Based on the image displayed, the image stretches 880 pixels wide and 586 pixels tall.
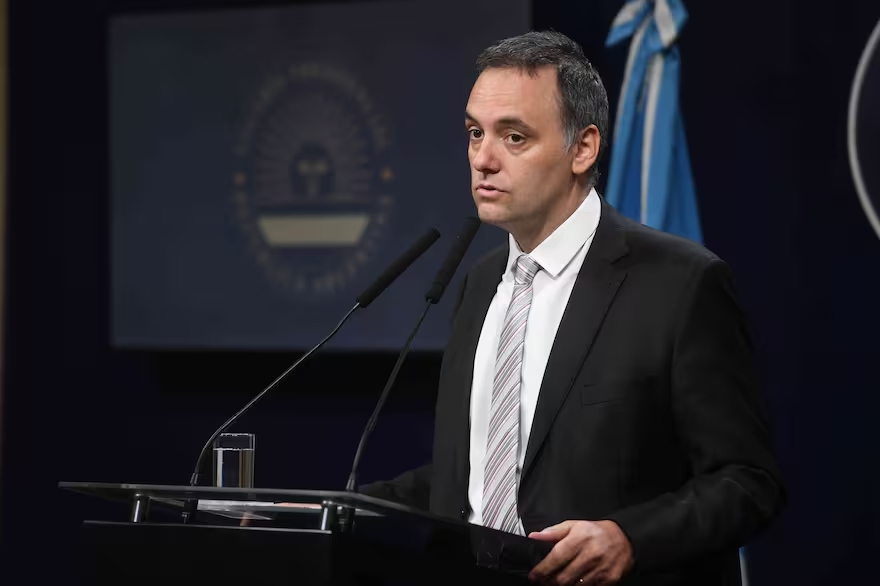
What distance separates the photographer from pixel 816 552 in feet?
11.7

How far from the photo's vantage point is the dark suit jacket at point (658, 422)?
1736 millimetres

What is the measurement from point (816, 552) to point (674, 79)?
4.68 ft

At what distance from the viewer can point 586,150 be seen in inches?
80.0

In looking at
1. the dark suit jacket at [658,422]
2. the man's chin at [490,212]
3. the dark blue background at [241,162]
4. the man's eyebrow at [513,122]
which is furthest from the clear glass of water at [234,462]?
the dark blue background at [241,162]

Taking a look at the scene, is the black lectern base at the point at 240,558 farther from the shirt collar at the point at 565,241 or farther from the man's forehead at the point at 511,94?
the man's forehead at the point at 511,94

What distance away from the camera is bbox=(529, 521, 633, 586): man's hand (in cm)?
159

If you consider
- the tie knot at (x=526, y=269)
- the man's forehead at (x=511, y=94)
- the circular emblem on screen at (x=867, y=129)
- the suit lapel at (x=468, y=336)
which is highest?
the circular emblem on screen at (x=867, y=129)

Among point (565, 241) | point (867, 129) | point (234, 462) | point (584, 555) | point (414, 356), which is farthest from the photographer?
point (414, 356)

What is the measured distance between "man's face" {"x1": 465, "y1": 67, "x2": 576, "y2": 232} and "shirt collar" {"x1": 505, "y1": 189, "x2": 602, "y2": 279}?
0.07m

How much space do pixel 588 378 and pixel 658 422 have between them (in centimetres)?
12

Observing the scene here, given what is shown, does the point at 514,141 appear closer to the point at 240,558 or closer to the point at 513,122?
the point at 513,122

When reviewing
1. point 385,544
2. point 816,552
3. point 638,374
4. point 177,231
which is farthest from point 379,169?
point 385,544

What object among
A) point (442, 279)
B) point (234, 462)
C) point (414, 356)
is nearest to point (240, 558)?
point (234, 462)

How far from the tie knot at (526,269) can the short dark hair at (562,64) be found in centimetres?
20
